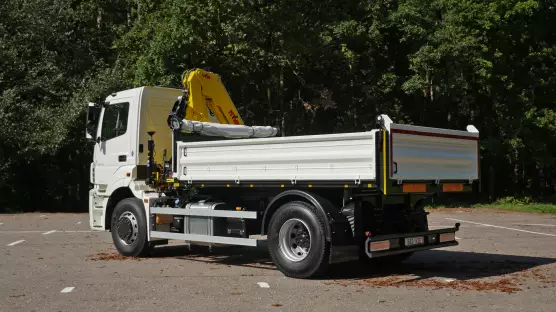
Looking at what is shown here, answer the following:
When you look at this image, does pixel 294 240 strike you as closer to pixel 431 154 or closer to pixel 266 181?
pixel 266 181

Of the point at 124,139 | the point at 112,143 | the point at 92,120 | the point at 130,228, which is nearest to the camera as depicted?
the point at 130,228

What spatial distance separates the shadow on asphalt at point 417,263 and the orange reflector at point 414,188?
1297mm

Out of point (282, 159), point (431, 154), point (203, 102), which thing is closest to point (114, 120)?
point (203, 102)

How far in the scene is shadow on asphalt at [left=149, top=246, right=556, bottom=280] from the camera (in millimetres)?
11333

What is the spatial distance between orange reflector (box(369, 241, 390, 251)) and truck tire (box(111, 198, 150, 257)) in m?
4.95

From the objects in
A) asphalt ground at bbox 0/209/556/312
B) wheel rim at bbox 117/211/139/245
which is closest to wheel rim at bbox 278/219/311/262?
asphalt ground at bbox 0/209/556/312

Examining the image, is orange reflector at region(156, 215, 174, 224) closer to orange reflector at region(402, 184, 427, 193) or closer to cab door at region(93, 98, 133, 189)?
cab door at region(93, 98, 133, 189)

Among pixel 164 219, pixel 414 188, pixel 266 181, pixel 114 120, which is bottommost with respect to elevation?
pixel 164 219

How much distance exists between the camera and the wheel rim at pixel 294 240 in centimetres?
1075

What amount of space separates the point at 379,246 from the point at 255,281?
1840mm

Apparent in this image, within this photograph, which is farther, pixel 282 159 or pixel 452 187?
pixel 452 187

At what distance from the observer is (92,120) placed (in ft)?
48.6

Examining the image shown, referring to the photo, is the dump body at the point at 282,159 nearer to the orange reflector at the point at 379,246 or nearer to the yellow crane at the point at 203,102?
the orange reflector at the point at 379,246

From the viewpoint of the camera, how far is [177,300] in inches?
350
